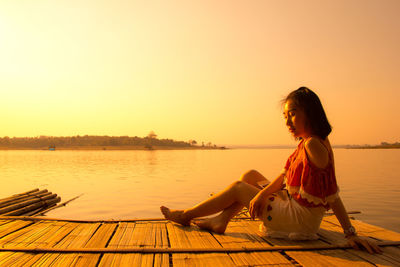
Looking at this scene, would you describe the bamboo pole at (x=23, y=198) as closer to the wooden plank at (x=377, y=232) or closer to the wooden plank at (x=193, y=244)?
the wooden plank at (x=193, y=244)

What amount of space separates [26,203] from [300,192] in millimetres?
7490

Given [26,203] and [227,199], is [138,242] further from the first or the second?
[26,203]

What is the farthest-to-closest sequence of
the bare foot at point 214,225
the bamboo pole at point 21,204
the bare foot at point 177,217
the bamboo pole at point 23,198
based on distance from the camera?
the bamboo pole at point 23,198 → the bamboo pole at point 21,204 → the bare foot at point 177,217 → the bare foot at point 214,225

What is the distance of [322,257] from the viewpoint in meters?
3.01

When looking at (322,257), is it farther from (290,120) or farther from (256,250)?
(290,120)

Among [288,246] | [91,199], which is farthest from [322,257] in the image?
[91,199]

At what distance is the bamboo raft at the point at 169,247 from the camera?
2875mm

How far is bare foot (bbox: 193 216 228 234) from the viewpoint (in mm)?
3879

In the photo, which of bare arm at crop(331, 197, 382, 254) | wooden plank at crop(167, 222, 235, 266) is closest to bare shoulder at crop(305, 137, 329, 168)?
bare arm at crop(331, 197, 382, 254)

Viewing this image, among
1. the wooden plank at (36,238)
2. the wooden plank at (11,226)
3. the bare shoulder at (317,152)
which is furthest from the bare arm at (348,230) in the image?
the wooden plank at (11,226)

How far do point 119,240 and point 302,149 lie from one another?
2411 mm

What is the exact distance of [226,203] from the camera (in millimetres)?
A: 3852

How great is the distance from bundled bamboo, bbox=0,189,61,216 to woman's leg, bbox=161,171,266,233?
5121 millimetres

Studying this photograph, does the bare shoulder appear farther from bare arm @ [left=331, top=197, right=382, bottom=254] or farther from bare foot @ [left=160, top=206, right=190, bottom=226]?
bare foot @ [left=160, top=206, right=190, bottom=226]
